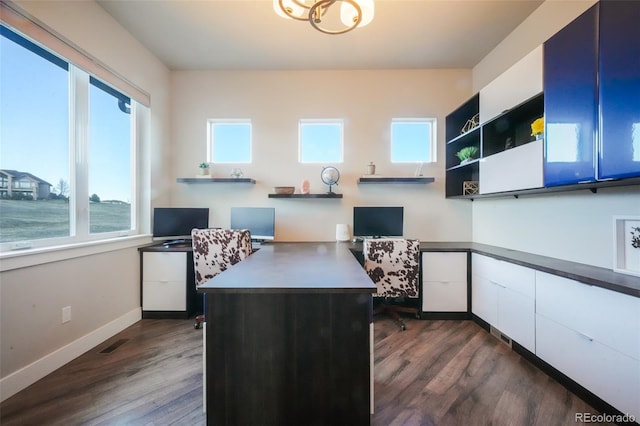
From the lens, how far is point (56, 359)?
6.06 feet

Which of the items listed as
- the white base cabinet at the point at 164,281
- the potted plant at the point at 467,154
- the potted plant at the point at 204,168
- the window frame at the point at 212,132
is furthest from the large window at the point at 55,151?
the potted plant at the point at 467,154

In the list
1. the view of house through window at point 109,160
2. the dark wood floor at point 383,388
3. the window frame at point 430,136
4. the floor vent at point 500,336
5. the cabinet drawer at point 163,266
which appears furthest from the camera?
the window frame at point 430,136

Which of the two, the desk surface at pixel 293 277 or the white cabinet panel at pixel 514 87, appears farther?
the white cabinet panel at pixel 514 87

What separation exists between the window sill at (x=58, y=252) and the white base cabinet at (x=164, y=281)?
289 mm

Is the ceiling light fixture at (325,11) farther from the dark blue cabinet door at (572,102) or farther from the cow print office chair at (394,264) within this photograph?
the cow print office chair at (394,264)

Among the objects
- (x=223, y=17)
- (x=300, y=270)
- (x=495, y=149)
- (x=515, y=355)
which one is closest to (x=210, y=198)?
(x=223, y=17)

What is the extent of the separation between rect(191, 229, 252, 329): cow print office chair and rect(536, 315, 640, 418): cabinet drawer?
8.03ft

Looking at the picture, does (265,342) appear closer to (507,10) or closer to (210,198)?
(210,198)

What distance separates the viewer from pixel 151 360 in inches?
78.0

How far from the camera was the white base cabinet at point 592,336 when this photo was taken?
1307 mm

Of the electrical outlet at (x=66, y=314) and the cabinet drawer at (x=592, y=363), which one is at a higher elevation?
the electrical outlet at (x=66, y=314)

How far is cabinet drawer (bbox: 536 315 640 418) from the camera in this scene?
1.31 metres

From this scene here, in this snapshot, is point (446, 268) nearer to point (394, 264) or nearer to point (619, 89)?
point (394, 264)

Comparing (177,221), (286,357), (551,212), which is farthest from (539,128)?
(177,221)
